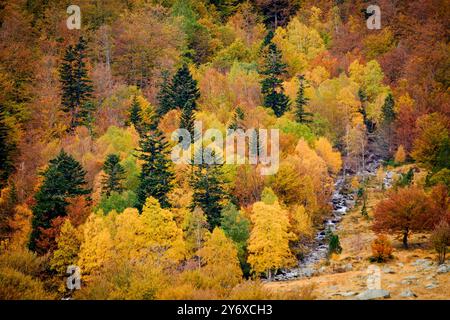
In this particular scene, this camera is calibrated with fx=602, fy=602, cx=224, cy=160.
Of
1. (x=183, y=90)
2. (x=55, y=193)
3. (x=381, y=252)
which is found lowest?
(x=381, y=252)

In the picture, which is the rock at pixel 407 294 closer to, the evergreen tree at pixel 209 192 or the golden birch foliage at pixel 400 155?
the evergreen tree at pixel 209 192

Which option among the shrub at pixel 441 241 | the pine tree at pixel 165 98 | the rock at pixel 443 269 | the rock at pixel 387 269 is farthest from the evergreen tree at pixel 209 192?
the pine tree at pixel 165 98

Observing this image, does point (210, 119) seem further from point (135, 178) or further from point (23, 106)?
point (23, 106)

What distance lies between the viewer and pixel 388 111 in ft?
256

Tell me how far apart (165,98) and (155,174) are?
23.8m

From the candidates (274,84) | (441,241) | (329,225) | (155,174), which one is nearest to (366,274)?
(441,241)

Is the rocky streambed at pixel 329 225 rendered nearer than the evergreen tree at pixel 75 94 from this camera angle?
Yes

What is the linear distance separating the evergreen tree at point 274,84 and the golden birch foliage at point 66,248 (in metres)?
37.2

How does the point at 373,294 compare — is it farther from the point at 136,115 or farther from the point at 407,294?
the point at 136,115

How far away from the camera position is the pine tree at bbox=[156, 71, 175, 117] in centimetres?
7688

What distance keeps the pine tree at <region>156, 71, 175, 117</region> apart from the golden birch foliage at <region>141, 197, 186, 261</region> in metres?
28.6

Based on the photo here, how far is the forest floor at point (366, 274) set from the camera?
3160 cm

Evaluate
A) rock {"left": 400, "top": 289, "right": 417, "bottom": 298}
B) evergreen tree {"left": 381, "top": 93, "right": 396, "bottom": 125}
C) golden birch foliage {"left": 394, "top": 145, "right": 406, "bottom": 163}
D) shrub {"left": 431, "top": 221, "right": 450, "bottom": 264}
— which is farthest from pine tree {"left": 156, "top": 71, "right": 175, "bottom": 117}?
Result: rock {"left": 400, "top": 289, "right": 417, "bottom": 298}
